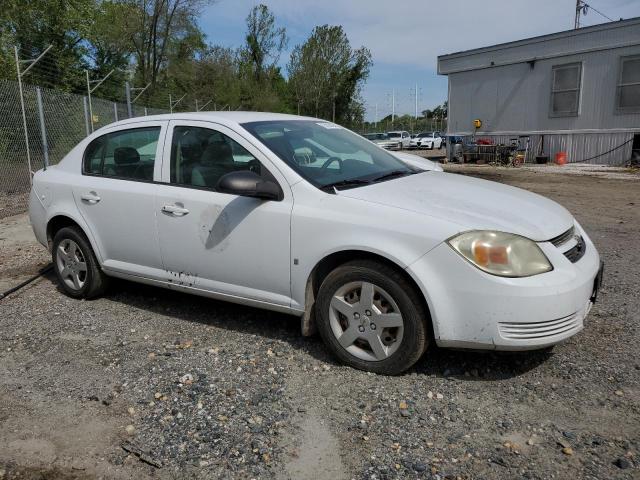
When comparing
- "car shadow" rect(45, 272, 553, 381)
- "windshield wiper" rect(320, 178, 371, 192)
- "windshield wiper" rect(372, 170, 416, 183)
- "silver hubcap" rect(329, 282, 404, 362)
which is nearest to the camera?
"silver hubcap" rect(329, 282, 404, 362)

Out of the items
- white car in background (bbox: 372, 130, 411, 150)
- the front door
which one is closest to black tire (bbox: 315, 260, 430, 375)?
the front door

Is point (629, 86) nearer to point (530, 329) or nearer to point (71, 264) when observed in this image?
point (530, 329)

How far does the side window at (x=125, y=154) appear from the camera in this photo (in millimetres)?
4438

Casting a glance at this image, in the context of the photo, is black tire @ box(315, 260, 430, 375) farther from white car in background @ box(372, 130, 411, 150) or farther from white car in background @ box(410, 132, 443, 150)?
white car in background @ box(410, 132, 443, 150)

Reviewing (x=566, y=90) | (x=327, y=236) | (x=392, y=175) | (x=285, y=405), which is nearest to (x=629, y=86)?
(x=566, y=90)

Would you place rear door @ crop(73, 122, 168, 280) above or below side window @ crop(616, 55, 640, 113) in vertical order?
below

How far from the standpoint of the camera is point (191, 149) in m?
4.22

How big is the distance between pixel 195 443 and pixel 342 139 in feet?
8.85

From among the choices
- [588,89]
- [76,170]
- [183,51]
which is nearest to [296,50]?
[183,51]

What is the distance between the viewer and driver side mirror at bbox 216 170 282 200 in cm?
358

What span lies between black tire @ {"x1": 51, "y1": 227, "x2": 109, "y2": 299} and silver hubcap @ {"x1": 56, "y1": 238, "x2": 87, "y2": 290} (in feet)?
0.06

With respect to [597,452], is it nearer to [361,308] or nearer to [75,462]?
[361,308]

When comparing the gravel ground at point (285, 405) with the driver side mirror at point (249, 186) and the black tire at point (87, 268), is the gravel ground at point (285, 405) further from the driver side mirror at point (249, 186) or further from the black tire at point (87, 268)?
the driver side mirror at point (249, 186)

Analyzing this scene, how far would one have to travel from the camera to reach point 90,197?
470 cm
